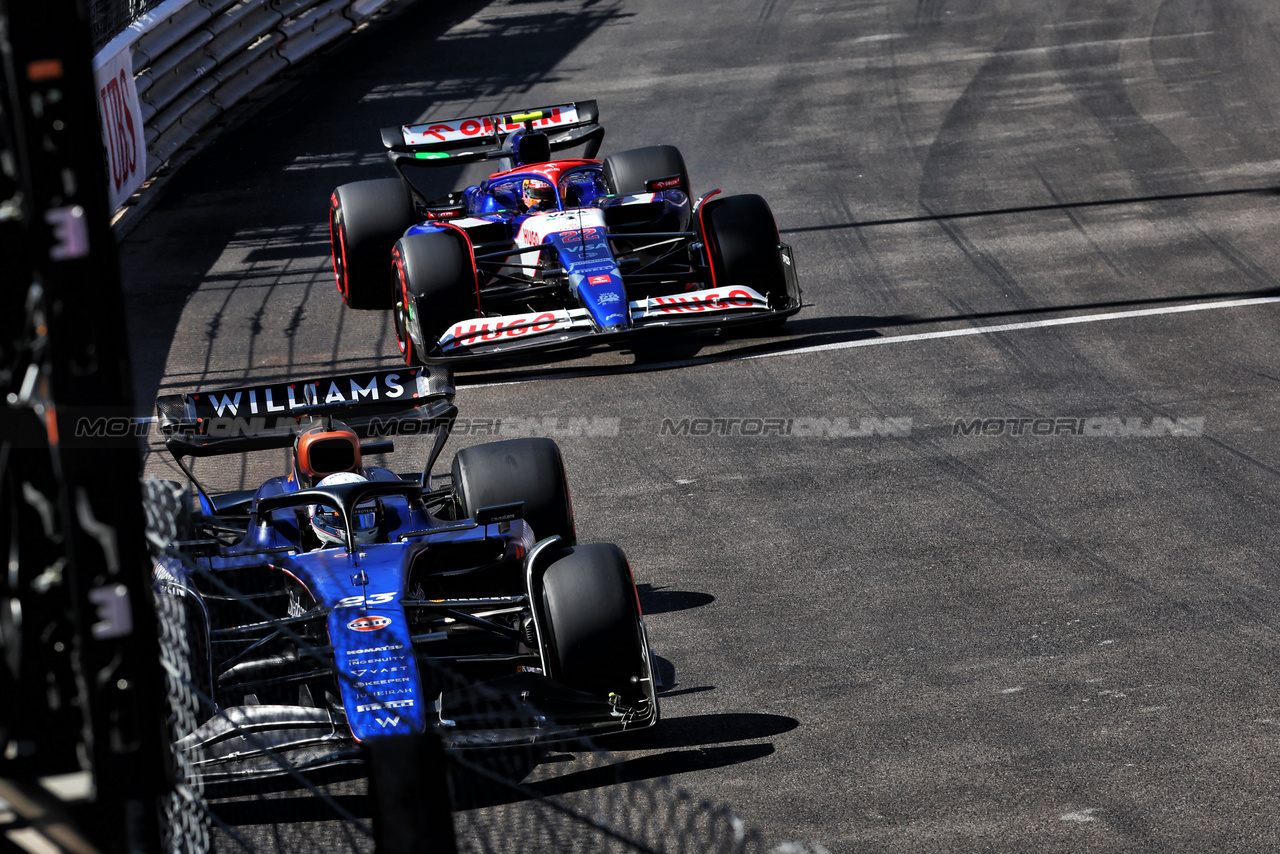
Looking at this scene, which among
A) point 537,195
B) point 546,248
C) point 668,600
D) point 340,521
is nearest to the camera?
point 340,521

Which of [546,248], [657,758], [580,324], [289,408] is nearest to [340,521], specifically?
[289,408]

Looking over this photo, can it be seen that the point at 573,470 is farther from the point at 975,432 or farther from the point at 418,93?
the point at 418,93

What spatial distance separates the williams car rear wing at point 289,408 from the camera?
6719 millimetres

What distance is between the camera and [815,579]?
23.3 feet

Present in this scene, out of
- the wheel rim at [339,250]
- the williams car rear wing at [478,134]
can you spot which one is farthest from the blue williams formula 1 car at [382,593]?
the williams car rear wing at [478,134]

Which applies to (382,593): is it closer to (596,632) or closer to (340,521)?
(340,521)

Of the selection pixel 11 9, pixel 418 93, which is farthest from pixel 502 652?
pixel 418 93

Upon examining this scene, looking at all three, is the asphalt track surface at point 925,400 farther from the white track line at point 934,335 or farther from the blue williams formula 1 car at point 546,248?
the blue williams formula 1 car at point 546,248

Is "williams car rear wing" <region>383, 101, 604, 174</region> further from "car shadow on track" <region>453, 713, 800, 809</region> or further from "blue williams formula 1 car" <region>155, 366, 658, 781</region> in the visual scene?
"car shadow on track" <region>453, 713, 800, 809</region>

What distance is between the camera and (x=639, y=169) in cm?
1231

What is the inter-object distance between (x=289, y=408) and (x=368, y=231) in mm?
5232

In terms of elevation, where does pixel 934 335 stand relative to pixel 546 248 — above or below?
below

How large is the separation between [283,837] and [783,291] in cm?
647

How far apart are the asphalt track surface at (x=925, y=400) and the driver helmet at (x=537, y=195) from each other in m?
1.42
